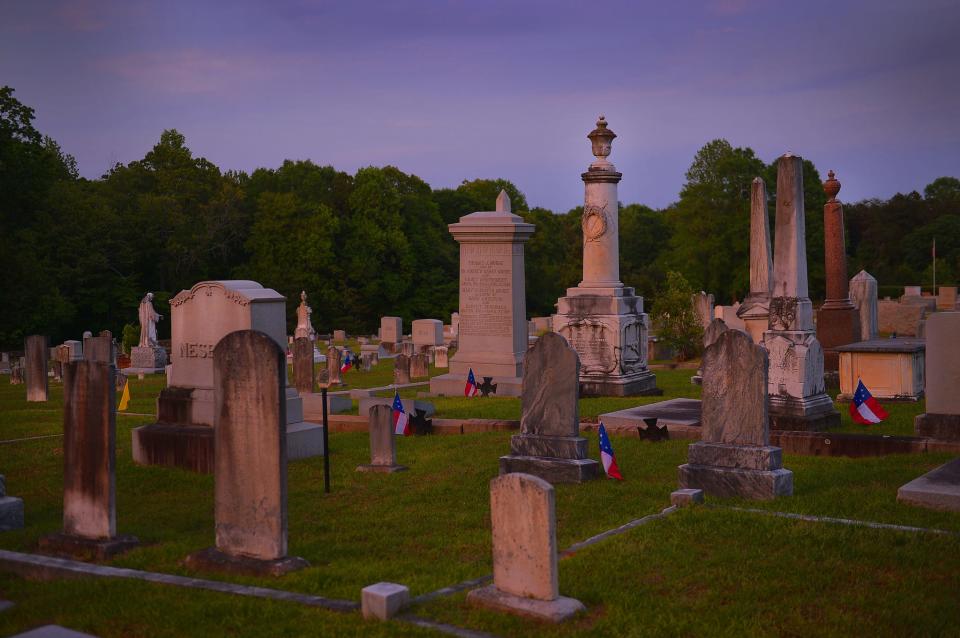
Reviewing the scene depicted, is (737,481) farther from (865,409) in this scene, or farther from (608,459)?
(865,409)

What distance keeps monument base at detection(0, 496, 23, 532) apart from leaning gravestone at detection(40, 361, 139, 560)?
0.88 metres

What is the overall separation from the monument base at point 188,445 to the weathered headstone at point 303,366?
542 cm

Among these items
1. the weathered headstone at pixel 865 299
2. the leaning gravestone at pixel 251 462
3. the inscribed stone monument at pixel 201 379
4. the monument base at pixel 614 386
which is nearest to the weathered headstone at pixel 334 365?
the monument base at pixel 614 386

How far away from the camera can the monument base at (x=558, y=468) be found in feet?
31.0

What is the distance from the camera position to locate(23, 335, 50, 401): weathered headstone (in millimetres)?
19594

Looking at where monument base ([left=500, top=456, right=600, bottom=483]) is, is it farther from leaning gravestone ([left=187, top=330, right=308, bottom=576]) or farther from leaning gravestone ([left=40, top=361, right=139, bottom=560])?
leaning gravestone ([left=40, top=361, right=139, bottom=560])

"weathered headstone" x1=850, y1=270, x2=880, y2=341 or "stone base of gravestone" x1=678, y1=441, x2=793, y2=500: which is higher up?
"weathered headstone" x1=850, y1=270, x2=880, y2=341

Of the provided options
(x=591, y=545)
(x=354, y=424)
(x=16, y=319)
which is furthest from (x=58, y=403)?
(x=16, y=319)

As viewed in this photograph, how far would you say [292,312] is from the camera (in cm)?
5184

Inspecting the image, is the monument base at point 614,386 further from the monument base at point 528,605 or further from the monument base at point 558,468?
the monument base at point 528,605

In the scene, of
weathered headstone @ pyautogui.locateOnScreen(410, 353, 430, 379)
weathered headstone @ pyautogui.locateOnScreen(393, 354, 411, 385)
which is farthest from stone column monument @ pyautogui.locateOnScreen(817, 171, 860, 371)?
weathered headstone @ pyautogui.locateOnScreen(410, 353, 430, 379)

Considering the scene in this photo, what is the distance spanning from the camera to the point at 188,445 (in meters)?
11.1

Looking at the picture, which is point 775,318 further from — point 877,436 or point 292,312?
point 292,312

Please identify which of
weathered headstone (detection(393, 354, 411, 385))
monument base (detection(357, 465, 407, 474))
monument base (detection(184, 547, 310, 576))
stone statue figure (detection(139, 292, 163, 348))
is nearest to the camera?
monument base (detection(184, 547, 310, 576))
